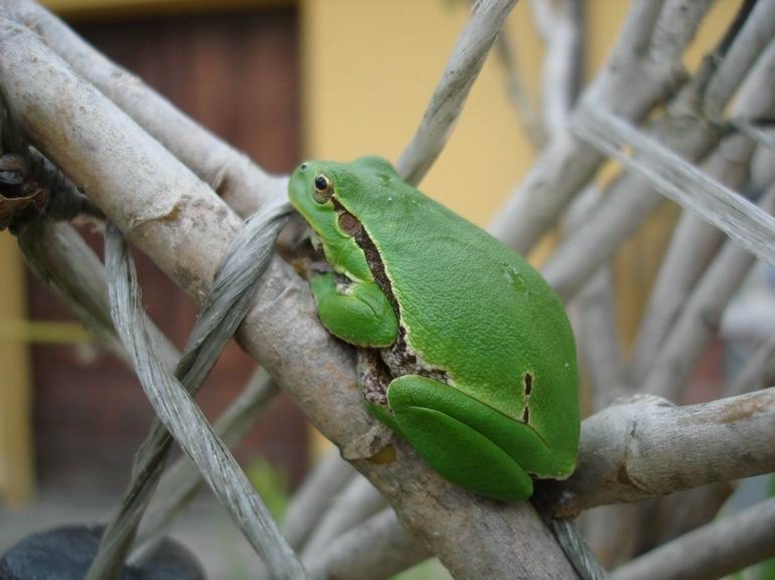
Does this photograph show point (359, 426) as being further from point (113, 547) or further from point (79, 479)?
point (79, 479)

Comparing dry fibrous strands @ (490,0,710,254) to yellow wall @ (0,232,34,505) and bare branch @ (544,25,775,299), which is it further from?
yellow wall @ (0,232,34,505)

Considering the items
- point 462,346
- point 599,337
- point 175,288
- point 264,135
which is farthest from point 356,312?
point 175,288

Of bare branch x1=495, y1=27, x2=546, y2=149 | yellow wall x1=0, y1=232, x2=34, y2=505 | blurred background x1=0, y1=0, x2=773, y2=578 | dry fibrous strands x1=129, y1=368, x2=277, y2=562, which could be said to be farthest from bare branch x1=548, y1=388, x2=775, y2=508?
yellow wall x1=0, y1=232, x2=34, y2=505

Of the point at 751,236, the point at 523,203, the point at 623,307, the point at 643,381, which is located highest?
the point at 751,236

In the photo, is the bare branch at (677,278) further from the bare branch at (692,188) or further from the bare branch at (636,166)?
the bare branch at (692,188)

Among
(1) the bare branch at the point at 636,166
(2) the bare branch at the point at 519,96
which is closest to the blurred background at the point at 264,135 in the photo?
(2) the bare branch at the point at 519,96

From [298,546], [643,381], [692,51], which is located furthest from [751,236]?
[692,51]
